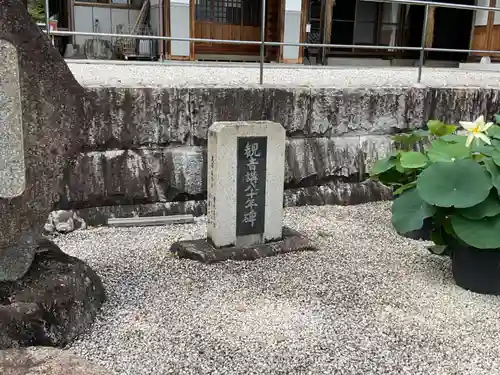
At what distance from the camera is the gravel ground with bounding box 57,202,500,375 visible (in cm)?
238

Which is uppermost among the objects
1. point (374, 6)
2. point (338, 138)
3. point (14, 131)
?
point (374, 6)

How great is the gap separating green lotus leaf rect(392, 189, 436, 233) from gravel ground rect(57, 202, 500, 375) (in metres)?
0.38

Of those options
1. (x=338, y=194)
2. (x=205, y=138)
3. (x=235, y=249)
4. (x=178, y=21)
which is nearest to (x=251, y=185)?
(x=235, y=249)

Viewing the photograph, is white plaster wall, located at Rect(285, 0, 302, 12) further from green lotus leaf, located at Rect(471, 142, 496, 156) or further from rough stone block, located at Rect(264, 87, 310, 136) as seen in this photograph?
green lotus leaf, located at Rect(471, 142, 496, 156)

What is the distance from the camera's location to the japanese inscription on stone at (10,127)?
2338 mm

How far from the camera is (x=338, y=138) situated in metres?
4.96

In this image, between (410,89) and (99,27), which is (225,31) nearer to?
(99,27)

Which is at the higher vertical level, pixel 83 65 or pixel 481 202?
pixel 83 65

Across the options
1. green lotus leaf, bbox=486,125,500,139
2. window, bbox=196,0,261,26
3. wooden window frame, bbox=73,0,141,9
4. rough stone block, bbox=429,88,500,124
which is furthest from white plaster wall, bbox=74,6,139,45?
green lotus leaf, bbox=486,125,500,139

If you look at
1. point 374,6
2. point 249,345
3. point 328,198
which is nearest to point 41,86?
point 249,345

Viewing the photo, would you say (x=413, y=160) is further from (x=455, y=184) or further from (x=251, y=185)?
(x=251, y=185)

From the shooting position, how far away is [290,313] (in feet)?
9.25

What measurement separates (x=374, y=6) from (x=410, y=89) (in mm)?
6888

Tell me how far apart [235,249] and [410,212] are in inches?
46.5
